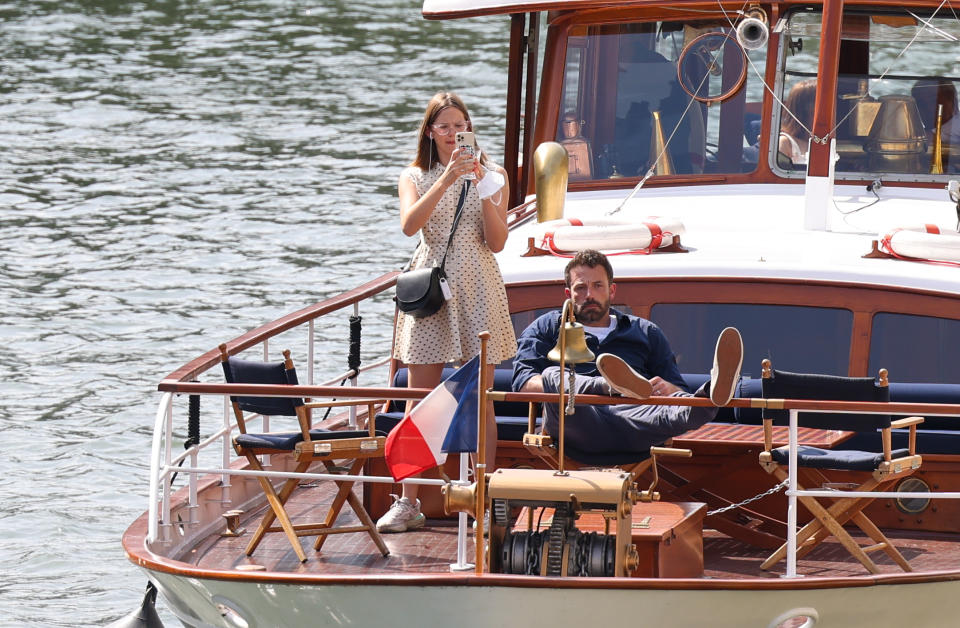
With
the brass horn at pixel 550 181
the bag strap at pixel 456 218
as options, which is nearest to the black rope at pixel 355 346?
the brass horn at pixel 550 181

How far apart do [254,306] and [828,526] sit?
1169 cm

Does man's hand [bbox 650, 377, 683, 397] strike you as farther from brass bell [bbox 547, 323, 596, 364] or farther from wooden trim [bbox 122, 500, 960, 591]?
wooden trim [bbox 122, 500, 960, 591]

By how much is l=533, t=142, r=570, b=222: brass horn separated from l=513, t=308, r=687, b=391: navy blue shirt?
1945 millimetres

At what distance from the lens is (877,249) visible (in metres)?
8.21

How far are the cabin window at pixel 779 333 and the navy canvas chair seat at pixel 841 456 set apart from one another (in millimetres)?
1000

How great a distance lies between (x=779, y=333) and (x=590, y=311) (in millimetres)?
1281

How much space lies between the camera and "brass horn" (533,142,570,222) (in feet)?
30.0

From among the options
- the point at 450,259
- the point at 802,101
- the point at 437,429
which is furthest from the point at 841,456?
the point at 802,101

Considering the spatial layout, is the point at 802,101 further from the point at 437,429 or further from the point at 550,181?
the point at 437,429

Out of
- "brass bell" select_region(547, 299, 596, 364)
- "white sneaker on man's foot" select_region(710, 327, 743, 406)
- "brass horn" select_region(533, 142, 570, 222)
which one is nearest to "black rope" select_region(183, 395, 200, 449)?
"brass bell" select_region(547, 299, 596, 364)

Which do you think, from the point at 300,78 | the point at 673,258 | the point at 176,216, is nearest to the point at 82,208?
the point at 176,216

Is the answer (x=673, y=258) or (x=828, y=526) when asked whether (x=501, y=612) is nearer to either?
(x=828, y=526)

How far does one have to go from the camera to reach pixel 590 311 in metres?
7.12

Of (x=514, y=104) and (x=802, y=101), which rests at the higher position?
(x=802, y=101)
